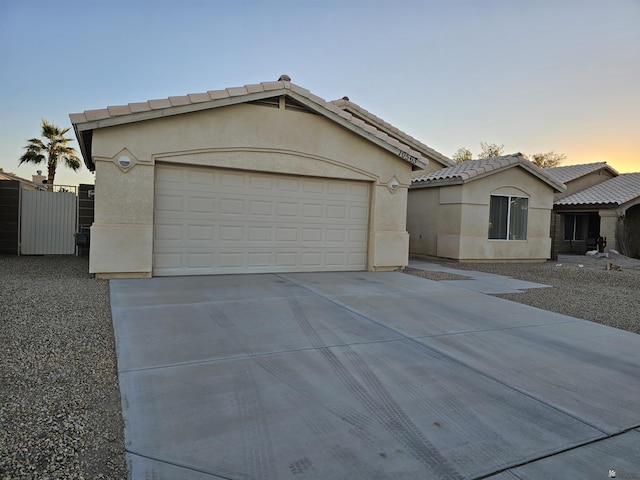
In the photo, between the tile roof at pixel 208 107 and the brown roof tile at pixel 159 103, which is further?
the brown roof tile at pixel 159 103

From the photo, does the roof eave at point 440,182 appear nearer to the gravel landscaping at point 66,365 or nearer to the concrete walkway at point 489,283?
the concrete walkway at point 489,283

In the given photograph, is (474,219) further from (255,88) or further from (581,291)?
(255,88)

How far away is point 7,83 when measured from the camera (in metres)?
16.3

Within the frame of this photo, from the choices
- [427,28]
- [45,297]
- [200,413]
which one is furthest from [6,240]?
[427,28]

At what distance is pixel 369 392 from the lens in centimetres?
373

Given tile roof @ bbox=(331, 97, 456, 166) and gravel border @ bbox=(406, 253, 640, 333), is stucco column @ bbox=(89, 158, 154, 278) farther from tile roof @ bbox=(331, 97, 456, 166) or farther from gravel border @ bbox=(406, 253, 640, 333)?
tile roof @ bbox=(331, 97, 456, 166)

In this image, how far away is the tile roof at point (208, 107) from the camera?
8555mm

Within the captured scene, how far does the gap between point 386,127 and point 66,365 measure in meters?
15.8

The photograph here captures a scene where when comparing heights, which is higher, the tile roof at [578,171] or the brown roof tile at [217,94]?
the tile roof at [578,171]

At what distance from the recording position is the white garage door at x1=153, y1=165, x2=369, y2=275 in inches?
379

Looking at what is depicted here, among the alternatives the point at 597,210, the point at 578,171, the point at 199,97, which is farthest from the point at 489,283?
the point at 578,171

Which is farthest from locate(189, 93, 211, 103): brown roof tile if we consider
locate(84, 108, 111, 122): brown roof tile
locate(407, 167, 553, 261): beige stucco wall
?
locate(407, 167, 553, 261): beige stucco wall

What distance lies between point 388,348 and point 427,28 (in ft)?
39.1

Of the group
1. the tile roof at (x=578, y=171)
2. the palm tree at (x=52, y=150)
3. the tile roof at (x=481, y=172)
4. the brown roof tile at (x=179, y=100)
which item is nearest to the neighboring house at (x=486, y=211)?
the tile roof at (x=481, y=172)
